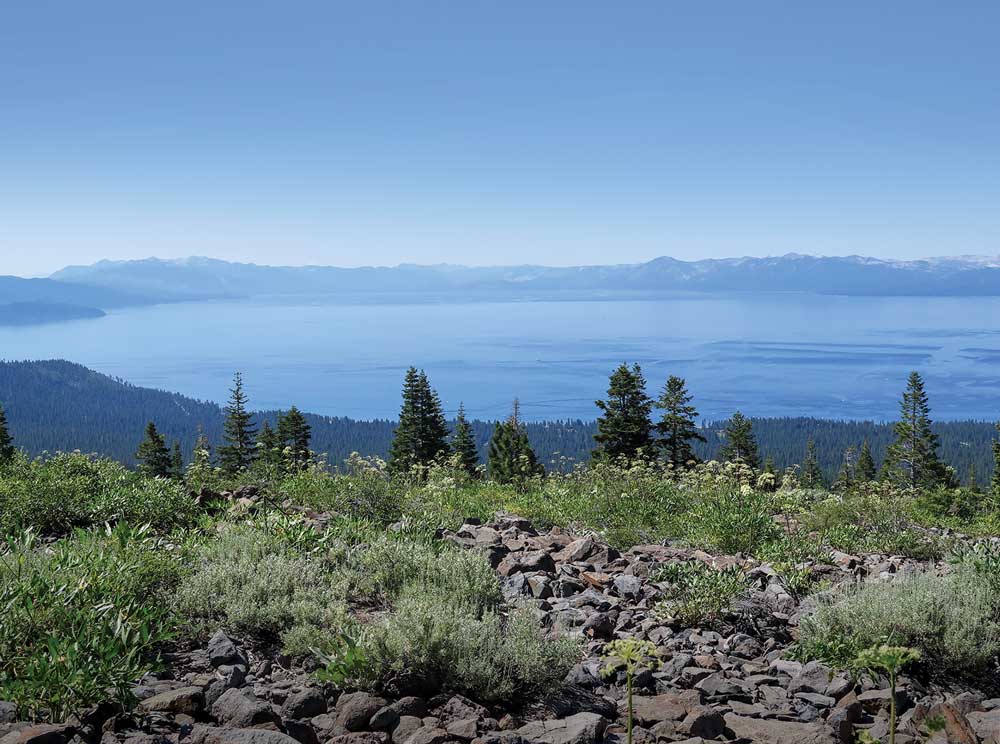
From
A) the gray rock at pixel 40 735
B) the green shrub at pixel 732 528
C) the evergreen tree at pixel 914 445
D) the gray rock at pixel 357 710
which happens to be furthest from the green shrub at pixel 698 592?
the evergreen tree at pixel 914 445

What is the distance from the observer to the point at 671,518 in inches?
411

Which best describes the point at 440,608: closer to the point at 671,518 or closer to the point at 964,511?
the point at 671,518

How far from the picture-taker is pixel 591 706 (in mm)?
4781

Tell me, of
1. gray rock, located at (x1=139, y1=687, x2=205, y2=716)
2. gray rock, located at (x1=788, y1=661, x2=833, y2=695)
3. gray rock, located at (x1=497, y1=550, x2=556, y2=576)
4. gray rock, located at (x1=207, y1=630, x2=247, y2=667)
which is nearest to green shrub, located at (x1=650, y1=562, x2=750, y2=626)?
gray rock, located at (x1=788, y1=661, x2=833, y2=695)

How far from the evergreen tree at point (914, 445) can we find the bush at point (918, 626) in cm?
5804

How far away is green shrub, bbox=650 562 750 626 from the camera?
6.41 meters

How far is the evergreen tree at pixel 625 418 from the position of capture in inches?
1665

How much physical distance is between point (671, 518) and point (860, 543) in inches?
95.6

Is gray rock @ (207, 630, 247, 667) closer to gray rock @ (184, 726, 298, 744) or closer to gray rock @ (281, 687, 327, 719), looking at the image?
gray rock @ (281, 687, 327, 719)

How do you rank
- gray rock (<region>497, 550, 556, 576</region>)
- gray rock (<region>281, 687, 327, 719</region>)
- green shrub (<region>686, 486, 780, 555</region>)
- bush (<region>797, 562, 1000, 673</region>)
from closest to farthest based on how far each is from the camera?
gray rock (<region>281, 687, 327, 719</region>)
bush (<region>797, 562, 1000, 673</region>)
gray rock (<region>497, 550, 556, 576</region>)
green shrub (<region>686, 486, 780, 555</region>)

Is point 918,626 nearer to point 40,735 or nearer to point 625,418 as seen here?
point 40,735

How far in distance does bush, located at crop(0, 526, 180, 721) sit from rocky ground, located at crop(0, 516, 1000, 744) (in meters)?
0.15

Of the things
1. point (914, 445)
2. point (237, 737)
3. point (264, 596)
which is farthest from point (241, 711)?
point (914, 445)

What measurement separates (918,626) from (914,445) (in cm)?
6218
